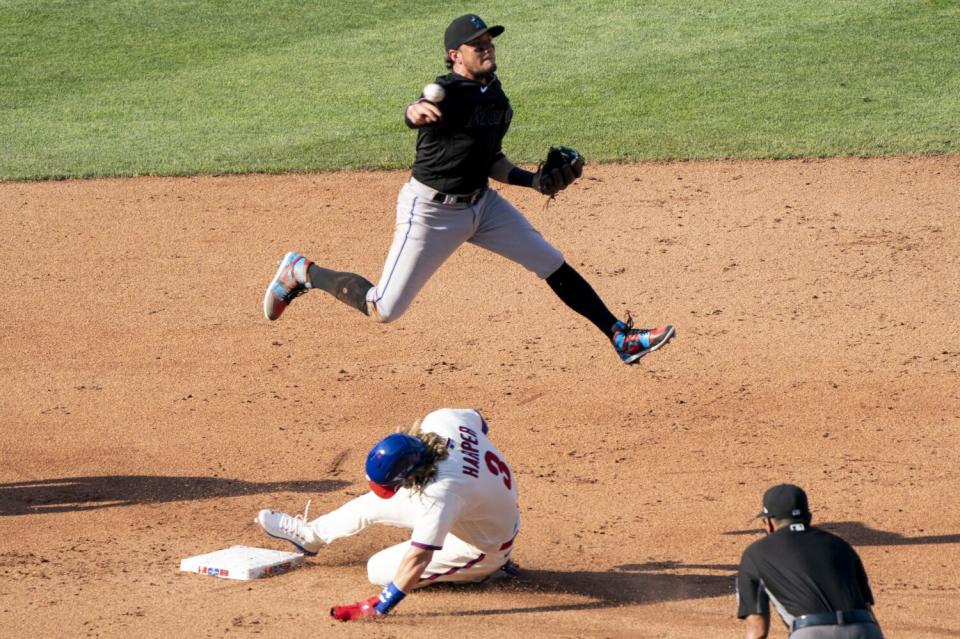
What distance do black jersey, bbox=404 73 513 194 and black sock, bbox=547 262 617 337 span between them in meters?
0.72

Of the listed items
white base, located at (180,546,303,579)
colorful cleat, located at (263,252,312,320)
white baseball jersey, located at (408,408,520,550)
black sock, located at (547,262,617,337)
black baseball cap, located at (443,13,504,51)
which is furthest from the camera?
colorful cleat, located at (263,252,312,320)

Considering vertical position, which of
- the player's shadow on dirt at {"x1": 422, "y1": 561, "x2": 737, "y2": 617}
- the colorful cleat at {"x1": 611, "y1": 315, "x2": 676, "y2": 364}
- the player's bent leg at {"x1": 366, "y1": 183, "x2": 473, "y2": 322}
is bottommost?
the player's shadow on dirt at {"x1": 422, "y1": 561, "x2": 737, "y2": 617}

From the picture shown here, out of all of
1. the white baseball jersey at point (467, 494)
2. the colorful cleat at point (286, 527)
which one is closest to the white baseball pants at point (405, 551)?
the white baseball jersey at point (467, 494)

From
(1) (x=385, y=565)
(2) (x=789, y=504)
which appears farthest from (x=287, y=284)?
(2) (x=789, y=504)

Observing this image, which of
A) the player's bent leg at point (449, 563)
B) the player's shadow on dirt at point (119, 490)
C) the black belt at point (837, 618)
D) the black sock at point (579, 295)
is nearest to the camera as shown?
the black belt at point (837, 618)

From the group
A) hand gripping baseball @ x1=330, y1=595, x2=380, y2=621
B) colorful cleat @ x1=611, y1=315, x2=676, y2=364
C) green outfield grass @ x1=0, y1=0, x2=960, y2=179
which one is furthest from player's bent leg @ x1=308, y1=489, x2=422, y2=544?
green outfield grass @ x1=0, y1=0, x2=960, y2=179

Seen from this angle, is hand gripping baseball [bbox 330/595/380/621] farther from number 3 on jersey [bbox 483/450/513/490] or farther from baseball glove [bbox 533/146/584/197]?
baseball glove [bbox 533/146/584/197]

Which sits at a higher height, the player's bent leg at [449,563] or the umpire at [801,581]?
the umpire at [801,581]

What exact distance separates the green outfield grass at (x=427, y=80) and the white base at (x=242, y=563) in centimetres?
688

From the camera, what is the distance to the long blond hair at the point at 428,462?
6.13 metres

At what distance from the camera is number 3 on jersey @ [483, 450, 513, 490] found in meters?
6.42

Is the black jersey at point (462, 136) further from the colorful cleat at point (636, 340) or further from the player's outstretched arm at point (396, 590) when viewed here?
the player's outstretched arm at point (396, 590)

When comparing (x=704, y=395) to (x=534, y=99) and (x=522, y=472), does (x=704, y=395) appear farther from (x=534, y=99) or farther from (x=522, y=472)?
(x=534, y=99)

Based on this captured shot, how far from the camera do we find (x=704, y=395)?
29.2ft
